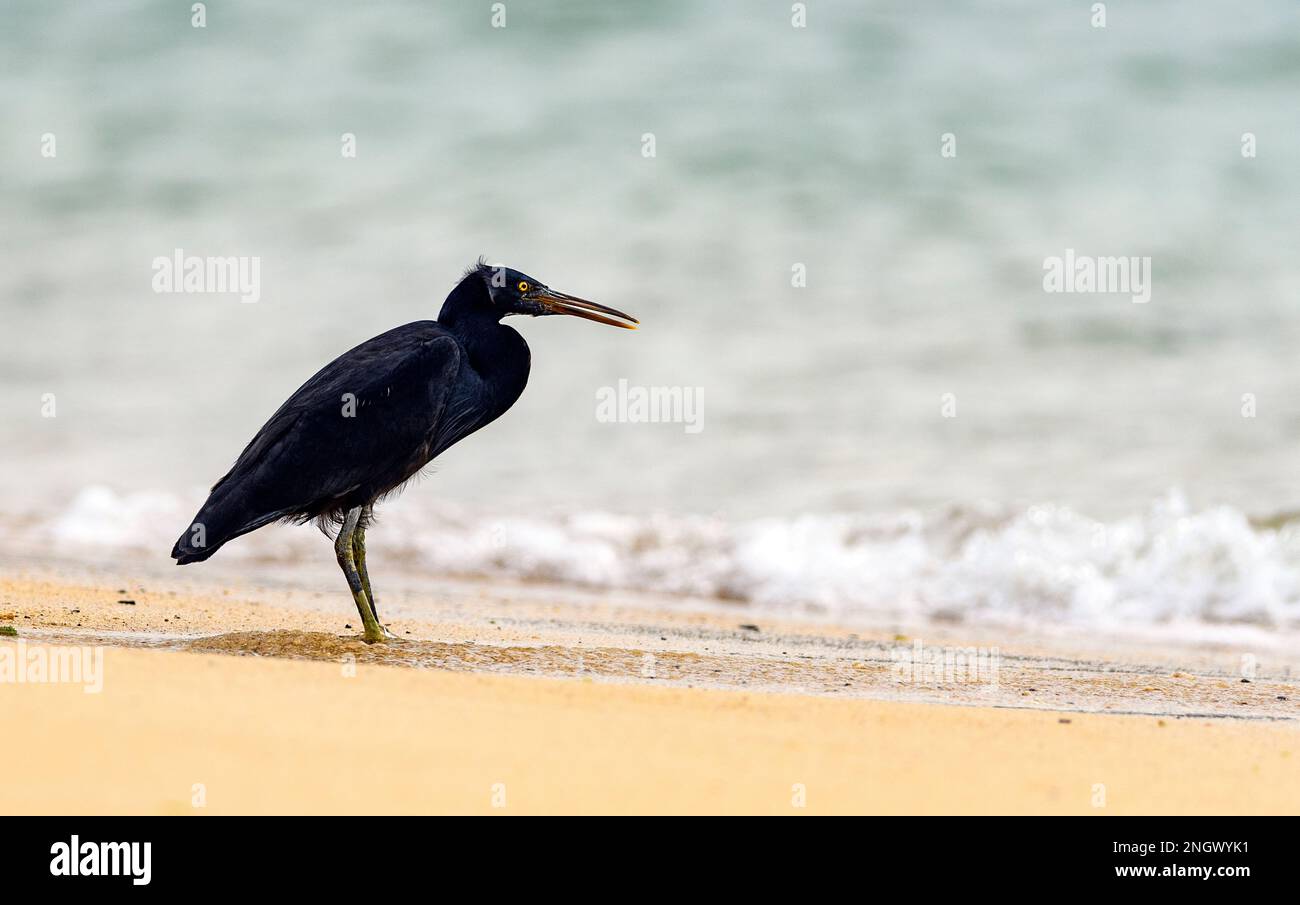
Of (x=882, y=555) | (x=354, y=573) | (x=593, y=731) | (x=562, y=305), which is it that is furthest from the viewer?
(x=882, y=555)

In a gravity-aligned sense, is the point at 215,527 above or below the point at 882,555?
above

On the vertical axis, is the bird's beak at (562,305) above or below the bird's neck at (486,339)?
above

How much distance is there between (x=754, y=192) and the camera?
18.0 meters

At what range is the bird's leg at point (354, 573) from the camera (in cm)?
655

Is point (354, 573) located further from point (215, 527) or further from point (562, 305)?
point (562, 305)

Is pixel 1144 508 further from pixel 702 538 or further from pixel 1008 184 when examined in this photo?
pixel 1008 184

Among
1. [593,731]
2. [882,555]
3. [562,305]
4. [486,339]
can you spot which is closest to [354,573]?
[486,339]

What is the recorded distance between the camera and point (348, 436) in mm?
Result: 6418

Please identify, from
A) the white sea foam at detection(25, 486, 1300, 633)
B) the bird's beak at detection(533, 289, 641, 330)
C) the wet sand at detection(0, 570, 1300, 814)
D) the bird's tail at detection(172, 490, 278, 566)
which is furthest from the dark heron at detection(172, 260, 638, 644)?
the white sea foam at detection(25, 486, 1300, 633)

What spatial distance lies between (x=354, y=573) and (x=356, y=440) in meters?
0.62

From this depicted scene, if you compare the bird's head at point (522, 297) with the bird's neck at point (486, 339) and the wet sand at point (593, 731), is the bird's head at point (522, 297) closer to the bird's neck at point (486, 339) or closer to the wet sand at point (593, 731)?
the bird's neck at point (486, 339)

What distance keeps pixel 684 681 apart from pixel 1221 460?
28.6 ft

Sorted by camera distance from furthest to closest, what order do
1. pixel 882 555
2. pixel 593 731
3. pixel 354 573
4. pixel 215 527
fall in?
pixel 882 555, pixel 354 573, pixel 215 527, pixel 593 731

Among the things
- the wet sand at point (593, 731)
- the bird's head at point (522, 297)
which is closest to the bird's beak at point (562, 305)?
the bird's head at point (522, 297)
